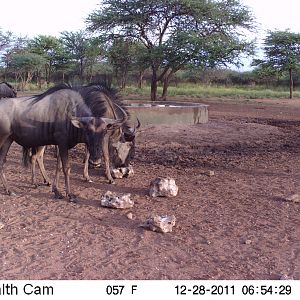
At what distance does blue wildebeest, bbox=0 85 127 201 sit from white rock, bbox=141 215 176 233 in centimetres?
165

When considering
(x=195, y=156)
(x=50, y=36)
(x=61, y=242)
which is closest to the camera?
(x=61, y=242)

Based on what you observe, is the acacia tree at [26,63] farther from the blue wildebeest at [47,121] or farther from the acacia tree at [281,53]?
the blue wildebeest at [47,121]

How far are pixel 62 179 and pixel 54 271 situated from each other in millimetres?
3819

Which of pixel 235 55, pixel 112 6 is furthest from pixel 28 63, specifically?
pixel 235 55

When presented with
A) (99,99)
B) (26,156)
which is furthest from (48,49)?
(99,99)

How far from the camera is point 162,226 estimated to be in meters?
4.94

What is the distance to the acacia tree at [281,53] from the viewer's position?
38.0 metres

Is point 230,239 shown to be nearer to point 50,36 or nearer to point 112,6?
point 112,6

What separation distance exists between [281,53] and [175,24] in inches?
608

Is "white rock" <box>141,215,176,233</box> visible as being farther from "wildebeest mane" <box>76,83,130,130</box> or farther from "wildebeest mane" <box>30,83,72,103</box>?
"wildebeest mane" <box>30,83,72,103</box>

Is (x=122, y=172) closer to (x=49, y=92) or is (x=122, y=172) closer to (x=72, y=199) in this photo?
(x=72, y=199)

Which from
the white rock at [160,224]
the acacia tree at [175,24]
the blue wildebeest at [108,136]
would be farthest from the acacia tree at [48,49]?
the white rock at [160,224]

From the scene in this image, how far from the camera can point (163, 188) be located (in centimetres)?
644

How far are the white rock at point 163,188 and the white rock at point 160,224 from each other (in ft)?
4.52
